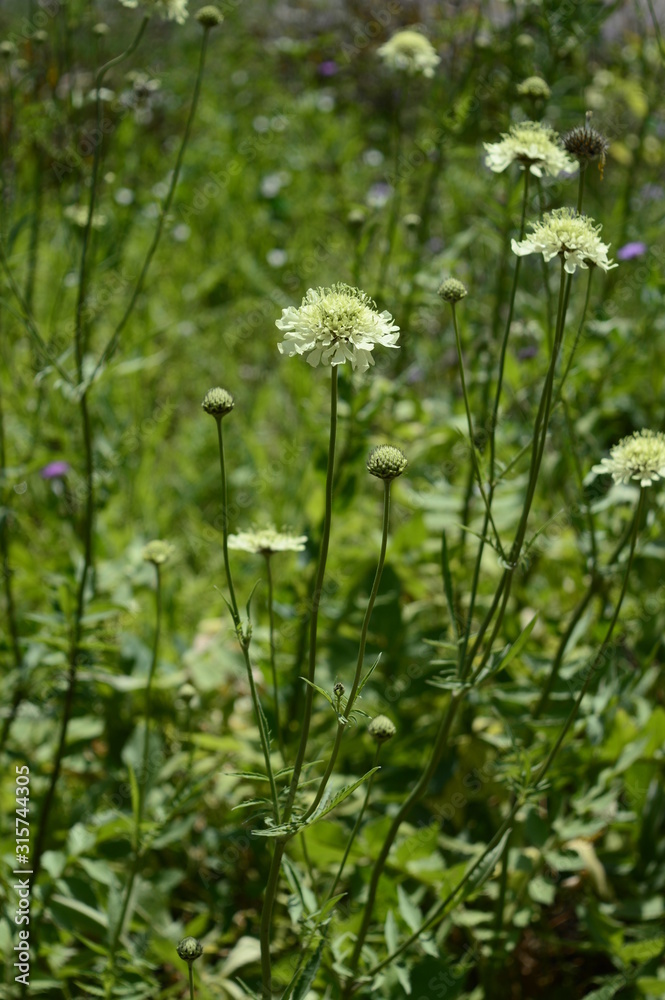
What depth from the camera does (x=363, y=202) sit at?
Answer: 4.94m

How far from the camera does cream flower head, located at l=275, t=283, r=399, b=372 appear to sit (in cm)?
119

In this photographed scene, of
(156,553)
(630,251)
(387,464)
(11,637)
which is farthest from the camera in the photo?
(630,251)

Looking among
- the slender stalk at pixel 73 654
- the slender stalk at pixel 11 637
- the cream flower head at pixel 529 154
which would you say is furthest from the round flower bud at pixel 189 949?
the cream flower head at pixel 529 154

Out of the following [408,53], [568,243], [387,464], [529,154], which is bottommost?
[387,464]

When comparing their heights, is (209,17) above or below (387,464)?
above

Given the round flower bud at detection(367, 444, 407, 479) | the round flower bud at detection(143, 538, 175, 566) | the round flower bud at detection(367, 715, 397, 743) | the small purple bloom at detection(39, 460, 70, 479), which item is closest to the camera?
the round flower bud at detection(367, 444, 407, 479)

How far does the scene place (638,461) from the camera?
1454 mm

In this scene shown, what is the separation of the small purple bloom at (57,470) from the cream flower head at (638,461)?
162 cm

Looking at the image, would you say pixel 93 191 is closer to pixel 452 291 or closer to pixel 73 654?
pixel 452 291

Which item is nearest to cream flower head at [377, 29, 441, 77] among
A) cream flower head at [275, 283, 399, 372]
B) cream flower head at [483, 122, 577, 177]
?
cream flower head at [483, 122, 577, 177]

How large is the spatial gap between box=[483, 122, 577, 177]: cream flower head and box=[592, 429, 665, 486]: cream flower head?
1.46ft

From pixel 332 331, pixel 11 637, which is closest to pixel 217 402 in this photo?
pixel 332 331

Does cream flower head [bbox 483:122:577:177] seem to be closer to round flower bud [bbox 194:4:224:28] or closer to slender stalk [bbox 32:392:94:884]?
round flower bud [bbox 194:4:224:28]

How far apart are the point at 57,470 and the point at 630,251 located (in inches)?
65.1
